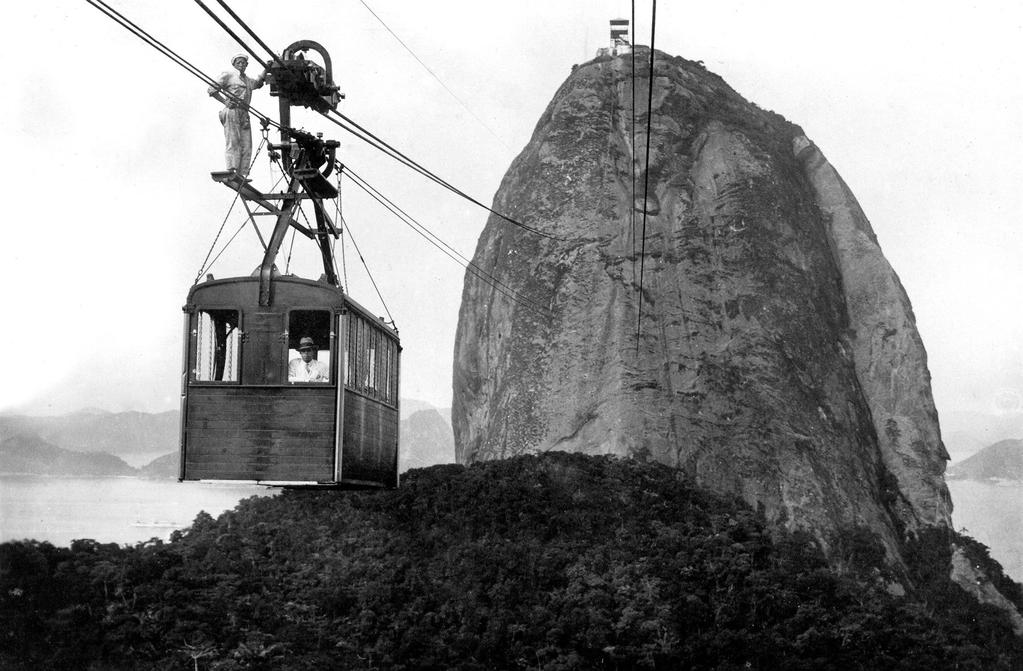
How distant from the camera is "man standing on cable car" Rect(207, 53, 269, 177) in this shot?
53.0ft

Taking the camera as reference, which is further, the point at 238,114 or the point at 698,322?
the point at 698,322

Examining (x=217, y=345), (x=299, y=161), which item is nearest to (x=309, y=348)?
(x=217, y=345)

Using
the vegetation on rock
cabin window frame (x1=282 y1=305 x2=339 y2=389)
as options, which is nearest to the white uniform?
cabin window frame (x1=282 y1=305 x2=339 y2=389)

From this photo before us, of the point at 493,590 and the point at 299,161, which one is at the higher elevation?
the point at 299,161

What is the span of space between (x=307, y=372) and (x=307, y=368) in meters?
0.05

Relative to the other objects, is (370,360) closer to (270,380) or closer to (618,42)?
(270,380)

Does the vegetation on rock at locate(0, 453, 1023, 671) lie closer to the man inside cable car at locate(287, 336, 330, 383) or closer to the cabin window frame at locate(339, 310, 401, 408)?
the cabin window frame at locate(339, 310, 401, 408)

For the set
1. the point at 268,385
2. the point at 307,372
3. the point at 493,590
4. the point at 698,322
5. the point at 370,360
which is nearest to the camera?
the point at 268,385

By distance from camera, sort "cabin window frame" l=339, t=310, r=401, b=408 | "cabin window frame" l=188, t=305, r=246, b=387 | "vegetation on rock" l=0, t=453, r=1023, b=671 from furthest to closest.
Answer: "vegetation on rock" l=0, t=453, r=1023, b=671
"cabin window frame" l=339, t=310, r=401, b=408
"cabin window frame" l=188, t=305, r=246, b=387

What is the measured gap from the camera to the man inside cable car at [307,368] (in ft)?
50.6

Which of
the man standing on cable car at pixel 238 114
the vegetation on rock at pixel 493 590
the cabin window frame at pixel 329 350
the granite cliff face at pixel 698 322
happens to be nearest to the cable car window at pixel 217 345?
the cabin window frame at pixel 329 350

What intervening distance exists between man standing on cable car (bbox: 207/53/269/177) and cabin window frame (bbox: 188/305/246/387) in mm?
2106

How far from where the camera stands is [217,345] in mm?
15641

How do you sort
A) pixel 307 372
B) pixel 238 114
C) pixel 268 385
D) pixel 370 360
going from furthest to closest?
pixel 370 360 → pixel 238 114 → pixel 307 372 → pixel 268 385
